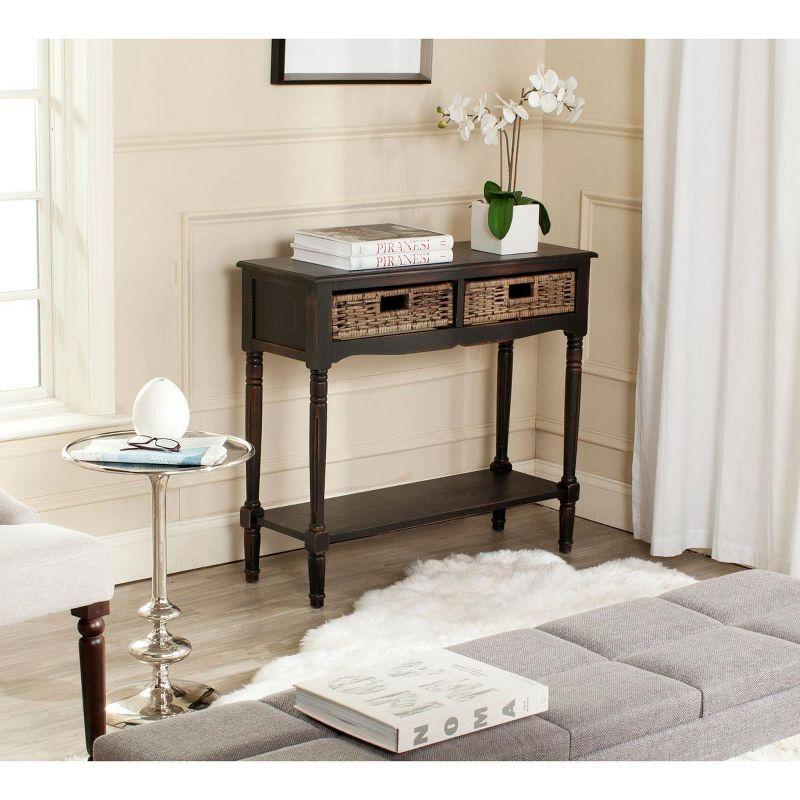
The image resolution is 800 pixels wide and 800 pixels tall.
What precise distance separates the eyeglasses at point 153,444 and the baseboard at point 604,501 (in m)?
2.13

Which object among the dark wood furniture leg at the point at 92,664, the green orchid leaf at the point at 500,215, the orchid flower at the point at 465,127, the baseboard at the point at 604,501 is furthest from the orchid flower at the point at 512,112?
the dark wood furniture leg at the point at 92,664

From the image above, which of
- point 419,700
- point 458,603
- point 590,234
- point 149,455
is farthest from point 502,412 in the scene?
point 419,700

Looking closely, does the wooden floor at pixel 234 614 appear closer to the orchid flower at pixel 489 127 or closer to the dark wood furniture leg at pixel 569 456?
the dark wood furniture leg at pixel 569 456

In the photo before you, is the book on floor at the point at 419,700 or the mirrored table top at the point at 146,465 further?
the mirrored table top at the point at 146,465

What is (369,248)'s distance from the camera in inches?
129

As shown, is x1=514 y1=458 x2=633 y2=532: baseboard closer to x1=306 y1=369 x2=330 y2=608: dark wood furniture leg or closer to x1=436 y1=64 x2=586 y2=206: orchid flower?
x1=436 y1=64 x2=586 y2=206: orchid flower

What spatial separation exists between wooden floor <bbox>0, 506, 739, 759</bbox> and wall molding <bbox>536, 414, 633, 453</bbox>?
11.8 inches

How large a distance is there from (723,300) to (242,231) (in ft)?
5.11

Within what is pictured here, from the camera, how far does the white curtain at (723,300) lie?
3.47m

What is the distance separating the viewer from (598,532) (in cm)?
412
